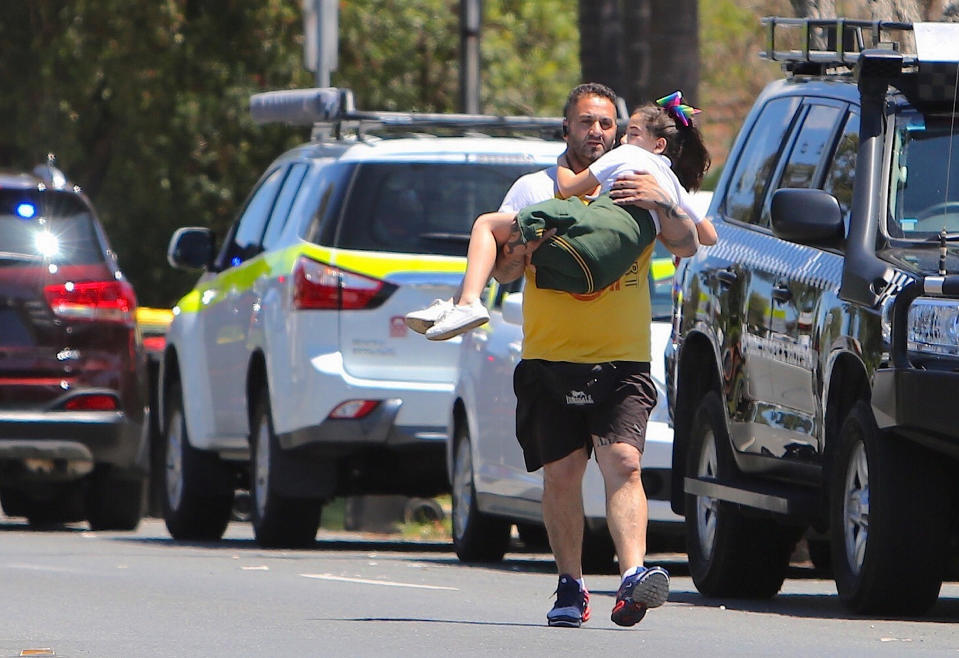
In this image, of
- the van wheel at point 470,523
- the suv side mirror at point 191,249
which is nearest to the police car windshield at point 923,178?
the van wheel at point 470,523

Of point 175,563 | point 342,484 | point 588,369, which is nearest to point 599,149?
point 588,369

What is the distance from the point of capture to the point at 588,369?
775cm

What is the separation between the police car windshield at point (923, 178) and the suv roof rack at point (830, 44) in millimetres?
228

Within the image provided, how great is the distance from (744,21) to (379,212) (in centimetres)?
2385

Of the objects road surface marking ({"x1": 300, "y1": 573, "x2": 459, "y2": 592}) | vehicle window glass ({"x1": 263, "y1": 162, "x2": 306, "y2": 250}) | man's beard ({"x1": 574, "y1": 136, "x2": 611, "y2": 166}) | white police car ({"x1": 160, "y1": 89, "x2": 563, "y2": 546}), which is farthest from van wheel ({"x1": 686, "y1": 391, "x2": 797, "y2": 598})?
vehicle window glass ({"x1": 263, "y1": 162, "x2": 306, "y2": 250})

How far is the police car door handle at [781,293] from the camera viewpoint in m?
8.77

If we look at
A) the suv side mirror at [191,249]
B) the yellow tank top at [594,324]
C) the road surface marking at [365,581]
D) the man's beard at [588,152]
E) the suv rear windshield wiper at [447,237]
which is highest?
the man's beard at [588,152]

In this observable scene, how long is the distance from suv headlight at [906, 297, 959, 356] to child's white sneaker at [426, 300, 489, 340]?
132 cm

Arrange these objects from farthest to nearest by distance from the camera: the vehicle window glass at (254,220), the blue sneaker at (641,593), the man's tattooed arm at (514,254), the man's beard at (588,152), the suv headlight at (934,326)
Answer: the vehicle window glass at (254,220) → the man's beard at (588,152) → the man's tattooed arm at (514,254) → the suv headlight at (934,326) → the blue sneaker at (641,593)

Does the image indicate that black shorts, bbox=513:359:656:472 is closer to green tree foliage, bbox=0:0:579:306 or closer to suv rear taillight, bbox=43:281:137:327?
suv rear taillight, bbox=43:281:137:327

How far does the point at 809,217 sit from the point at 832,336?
0.40 metres

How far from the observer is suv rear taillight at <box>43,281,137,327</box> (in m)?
13.5

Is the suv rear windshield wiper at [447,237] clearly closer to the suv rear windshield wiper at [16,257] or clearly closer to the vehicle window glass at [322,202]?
the vehicle window glass at [322,202]

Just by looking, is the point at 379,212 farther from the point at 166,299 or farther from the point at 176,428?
the point at 166,299
